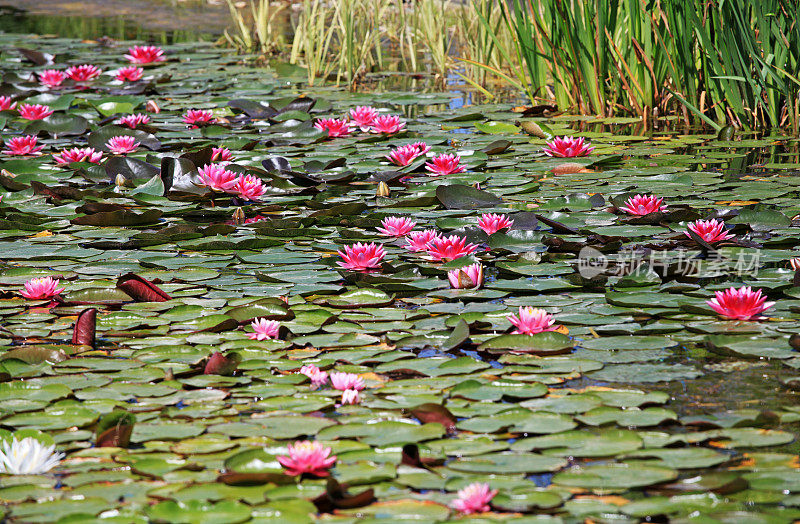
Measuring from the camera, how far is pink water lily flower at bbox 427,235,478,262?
290cm

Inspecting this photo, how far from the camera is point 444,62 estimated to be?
7359mm

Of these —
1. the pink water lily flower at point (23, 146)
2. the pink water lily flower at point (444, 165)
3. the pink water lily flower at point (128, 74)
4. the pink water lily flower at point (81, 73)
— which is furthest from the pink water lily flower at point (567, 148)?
the pink water lily flower at point (81, 73)

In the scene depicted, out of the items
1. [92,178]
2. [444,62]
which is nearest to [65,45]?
[444,62]

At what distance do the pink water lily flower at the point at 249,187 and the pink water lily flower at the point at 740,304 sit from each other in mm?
2042

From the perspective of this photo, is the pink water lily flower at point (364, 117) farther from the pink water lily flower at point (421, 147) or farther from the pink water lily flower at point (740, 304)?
the pink water lily flower at point (740, 304)

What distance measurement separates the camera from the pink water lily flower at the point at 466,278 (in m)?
2.71

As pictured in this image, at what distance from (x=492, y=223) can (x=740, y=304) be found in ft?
3.38

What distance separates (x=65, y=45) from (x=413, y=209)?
718cm

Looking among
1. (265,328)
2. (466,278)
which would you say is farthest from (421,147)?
(265,328)

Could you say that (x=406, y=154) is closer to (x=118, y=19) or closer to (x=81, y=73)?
(x=81, y=73)

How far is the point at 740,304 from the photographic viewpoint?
235 cm

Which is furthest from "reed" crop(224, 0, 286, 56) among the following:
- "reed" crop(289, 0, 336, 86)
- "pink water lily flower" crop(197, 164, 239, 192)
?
"pink water lily flower" crop(197, 164, 239, 192)

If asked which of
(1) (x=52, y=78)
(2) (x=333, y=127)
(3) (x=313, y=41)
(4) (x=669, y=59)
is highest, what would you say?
(3) (x=313, y=41)

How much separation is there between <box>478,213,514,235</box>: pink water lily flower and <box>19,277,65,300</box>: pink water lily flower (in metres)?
1.48
